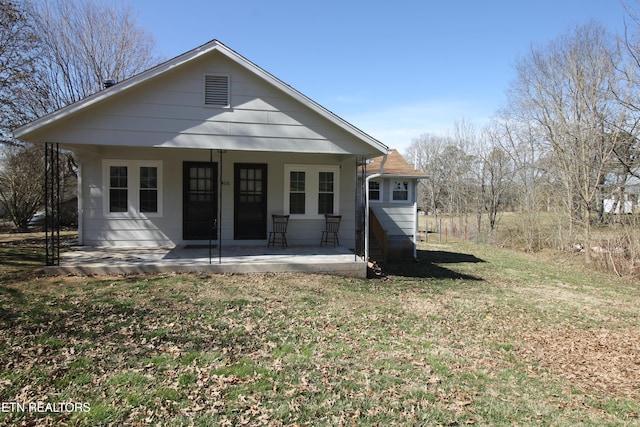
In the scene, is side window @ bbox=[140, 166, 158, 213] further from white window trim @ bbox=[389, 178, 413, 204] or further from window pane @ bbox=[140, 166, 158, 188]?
white window trim @ bbox=[389, 178, 413, 204]

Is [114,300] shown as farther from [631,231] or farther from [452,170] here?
[452,170]

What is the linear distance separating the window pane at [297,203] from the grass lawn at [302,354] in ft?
9.93

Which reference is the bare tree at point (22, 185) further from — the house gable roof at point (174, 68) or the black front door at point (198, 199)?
the house gable roof at point (174, 68)

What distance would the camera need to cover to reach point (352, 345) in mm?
4926

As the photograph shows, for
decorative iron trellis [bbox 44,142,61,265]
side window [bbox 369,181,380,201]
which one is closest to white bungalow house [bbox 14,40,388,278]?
decorative iron trellis [bbox 44,142,61,265]

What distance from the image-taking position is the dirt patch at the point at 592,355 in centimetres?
428

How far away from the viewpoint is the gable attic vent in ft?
26.5

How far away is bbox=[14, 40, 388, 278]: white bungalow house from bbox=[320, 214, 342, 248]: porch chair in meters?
0.17

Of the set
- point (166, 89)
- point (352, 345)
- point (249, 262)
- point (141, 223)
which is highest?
point (166, 89)

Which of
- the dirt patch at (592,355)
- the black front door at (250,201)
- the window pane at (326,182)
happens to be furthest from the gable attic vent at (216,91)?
the dirt patch at (592,355)

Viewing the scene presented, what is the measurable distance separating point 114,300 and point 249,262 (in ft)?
9.24

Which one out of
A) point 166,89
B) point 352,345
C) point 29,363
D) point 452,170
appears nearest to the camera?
point 29,363

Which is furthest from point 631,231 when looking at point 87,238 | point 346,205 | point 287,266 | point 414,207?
point 87,238

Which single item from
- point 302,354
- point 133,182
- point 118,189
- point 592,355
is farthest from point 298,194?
point 592,355
